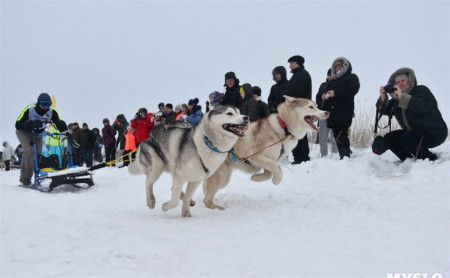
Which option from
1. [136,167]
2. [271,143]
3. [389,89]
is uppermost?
[389,89]

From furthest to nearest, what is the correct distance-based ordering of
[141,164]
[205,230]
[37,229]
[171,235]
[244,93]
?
[244,93], [141,164], [205,230], [171,235], [37,229]

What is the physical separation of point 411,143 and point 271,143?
2.12 m

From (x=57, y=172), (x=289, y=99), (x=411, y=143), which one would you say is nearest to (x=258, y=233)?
(x=289, y=99)

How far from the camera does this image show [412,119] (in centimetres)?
466

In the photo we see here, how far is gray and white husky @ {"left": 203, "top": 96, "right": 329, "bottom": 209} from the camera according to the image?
4.17m

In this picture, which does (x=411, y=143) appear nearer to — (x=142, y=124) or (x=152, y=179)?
(x=152, y=179)

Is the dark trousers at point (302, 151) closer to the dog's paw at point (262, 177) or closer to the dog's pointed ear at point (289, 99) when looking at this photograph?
the dog's pointed ear at point (289, 99)

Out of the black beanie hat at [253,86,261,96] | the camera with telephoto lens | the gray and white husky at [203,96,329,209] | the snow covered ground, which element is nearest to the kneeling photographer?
the camera with telephoto lens

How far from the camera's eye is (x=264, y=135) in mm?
4293

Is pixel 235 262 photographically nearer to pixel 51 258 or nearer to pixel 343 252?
pixel 343 252

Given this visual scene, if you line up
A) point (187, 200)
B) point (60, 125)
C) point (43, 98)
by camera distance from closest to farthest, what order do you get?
1. point (187, 200)
2. point (43, 98)
3. point (60, 125)

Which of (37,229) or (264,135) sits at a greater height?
(264,135)

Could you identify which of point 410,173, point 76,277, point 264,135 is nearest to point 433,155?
point 410,173

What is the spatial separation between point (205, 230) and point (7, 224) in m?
1.50
